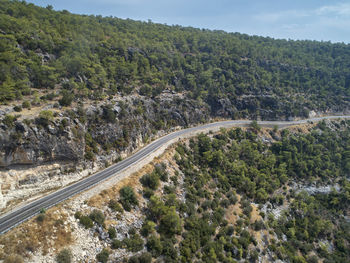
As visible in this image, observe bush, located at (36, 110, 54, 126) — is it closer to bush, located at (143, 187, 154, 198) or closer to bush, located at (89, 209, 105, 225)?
bush, located at (89, 209, 105, 225)

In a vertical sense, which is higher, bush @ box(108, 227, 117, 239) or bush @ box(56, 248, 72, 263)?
bush @ box(56, 248, 72, 263)

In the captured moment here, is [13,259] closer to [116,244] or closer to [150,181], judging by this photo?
[116,244]

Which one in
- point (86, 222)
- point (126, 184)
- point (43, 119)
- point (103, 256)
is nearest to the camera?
point (103, 256)

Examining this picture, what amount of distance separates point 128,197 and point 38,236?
54.1 feet

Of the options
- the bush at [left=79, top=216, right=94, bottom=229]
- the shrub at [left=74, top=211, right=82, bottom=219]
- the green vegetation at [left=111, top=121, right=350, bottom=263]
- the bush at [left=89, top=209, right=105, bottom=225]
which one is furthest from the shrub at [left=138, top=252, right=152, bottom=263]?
the shrub at [left=74, top=211, right=82, bottom=219]

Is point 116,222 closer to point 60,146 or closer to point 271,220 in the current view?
point 60,146

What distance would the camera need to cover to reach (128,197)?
42.2 meters

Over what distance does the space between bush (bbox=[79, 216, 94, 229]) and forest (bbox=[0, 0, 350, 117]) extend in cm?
3235

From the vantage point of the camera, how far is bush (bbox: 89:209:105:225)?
3559 cm

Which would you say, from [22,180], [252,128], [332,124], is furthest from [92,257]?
[332,124]

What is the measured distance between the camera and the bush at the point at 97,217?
117 ft

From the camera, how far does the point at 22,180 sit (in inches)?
1454

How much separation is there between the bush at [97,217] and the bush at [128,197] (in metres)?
5.48

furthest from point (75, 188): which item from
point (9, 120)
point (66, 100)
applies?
point (66, 100)
